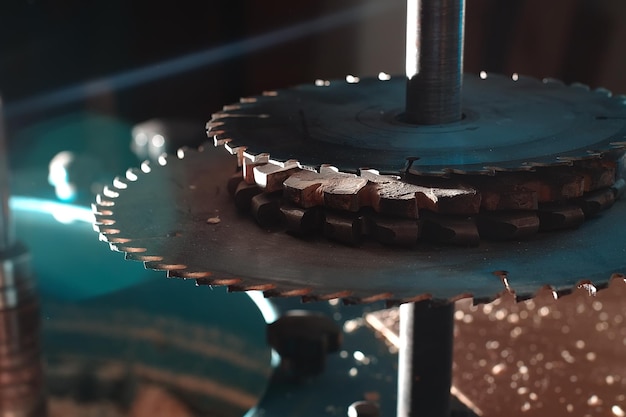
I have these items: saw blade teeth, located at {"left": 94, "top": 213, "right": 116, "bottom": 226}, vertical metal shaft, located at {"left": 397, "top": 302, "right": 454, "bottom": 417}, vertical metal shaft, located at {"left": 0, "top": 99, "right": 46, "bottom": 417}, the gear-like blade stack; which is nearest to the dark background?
vertical metal shaft, located at {"left": 0, "top": 99, "right": 46, "bottom": 417}

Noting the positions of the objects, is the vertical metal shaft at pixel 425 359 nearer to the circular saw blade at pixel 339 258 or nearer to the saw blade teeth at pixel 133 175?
the circular saw blade at pixel 339 258

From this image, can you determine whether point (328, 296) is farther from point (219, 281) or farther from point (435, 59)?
point (435, 59)

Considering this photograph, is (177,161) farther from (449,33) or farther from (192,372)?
(192,372)

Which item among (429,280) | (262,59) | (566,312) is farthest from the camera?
(262,59)

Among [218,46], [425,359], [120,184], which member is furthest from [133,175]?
[218,46]

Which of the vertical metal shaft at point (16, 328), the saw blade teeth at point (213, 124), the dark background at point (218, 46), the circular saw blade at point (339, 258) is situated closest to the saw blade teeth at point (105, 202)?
the circular saw blade at point (339, 258)

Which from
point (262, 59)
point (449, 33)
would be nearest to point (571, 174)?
point (449, 33)

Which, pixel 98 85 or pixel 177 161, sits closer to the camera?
pixel 177 161
